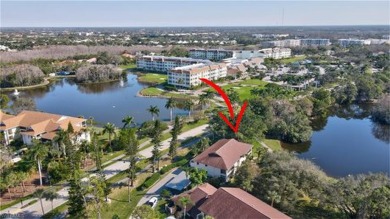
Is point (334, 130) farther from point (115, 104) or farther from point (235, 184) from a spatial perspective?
point (115, 104)

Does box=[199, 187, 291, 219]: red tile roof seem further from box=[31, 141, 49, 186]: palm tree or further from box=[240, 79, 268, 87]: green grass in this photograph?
box=[240, 79, 268, 87]: green grass

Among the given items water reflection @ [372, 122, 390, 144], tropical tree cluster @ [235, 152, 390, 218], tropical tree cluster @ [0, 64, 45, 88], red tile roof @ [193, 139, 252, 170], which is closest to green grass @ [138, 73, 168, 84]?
tropical tree cluster @ [0, 64, 45, 88]

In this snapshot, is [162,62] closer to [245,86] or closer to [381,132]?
[245,86]

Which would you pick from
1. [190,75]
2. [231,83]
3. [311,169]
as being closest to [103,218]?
[311,169]

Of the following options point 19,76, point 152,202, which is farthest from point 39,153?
point 19,76

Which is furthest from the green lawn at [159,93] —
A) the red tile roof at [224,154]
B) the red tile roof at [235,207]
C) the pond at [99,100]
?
the red tile roof at [235,207]

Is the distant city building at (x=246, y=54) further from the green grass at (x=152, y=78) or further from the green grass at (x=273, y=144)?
the green grass at (x=273, y=144)
